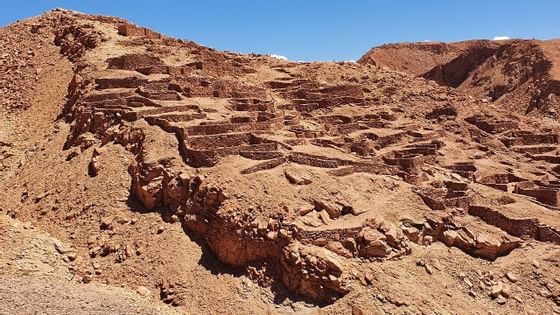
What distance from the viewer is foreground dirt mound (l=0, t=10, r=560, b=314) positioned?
39.1ft

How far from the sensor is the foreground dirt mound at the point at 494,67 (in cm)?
4181

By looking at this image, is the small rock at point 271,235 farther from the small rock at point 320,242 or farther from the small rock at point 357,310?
the small rock at point 357,310

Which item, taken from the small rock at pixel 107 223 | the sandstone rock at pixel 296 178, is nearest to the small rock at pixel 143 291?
the small rock at pixel 107 223

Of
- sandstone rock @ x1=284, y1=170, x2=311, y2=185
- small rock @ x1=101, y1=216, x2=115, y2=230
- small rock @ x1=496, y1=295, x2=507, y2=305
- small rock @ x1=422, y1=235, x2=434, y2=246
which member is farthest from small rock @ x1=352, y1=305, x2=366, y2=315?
small rock @ x1=101, y1=216, x2=115, y2=230

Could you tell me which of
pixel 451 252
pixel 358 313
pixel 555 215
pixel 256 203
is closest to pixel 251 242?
pixel 256 203

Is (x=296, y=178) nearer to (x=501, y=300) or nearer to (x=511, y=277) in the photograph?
(x=501, y=300)

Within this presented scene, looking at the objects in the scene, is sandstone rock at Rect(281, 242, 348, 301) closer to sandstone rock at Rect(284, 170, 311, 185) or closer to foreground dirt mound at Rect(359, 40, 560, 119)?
sandstone rock at Rect(284, 170, 311, 185)

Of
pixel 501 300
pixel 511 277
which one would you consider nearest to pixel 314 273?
pixel 501 300

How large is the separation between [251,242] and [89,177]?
581cm

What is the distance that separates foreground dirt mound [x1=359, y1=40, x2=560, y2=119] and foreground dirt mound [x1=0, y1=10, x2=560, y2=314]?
21207mm

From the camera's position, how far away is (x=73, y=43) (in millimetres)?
24984

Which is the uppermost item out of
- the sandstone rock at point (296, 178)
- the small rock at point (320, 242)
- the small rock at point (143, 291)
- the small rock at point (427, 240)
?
the sandstone rock at point (296, 178)

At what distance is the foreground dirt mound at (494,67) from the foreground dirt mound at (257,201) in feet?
69.6

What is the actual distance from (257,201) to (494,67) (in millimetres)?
43626
